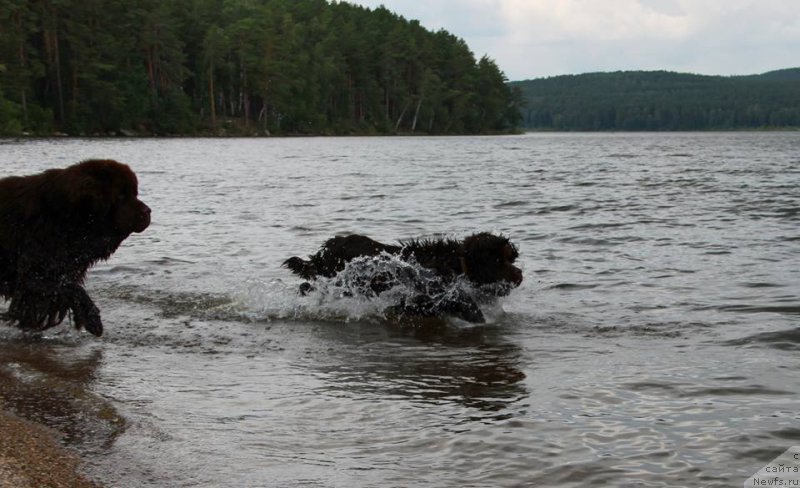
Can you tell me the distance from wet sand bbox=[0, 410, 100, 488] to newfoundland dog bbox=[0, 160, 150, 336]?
8.69 feet

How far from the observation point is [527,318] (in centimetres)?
867

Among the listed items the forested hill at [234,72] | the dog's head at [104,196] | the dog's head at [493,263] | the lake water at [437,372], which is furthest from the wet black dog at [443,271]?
the forested hill at [234,72]

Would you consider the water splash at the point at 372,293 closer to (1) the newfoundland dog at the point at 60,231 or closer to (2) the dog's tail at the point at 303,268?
(2) the dog's tail at the point at 303,268

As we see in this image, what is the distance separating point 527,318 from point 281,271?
12.7 feet

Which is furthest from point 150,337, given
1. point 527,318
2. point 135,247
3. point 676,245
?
point 676,245

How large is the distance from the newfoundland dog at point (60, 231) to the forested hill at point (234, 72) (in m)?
61.5

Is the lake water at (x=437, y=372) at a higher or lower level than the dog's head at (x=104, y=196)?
lower

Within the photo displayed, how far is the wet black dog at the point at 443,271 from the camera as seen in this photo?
8.68m

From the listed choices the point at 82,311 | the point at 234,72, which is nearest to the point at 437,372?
the point at 82,311

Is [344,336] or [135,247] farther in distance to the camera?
[135,247]

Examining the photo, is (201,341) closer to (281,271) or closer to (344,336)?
(344,336)

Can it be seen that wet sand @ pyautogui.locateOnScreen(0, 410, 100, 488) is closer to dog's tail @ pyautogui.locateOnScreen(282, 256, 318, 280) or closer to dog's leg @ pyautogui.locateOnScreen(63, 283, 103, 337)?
dog's leg @ pyautogui.locateOnScreen(63, 283, 103, 337)

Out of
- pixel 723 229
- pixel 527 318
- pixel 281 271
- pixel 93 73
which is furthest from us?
pixel 93 73

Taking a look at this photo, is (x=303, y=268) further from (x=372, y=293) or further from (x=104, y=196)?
(x=104, y=196)
